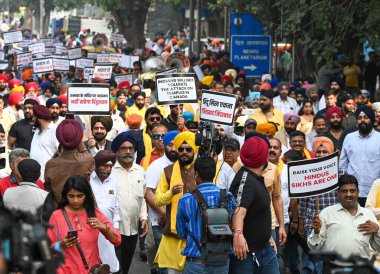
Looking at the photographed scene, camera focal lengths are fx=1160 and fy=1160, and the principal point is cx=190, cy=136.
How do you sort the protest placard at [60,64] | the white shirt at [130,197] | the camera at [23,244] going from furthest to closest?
the protest placard at [60,64]
the white shirt at [130,197]
the camera at [23,244]

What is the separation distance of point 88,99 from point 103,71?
9.10 meters

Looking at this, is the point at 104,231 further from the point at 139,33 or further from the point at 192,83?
the point at 139,33

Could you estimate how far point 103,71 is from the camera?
77.4 feet

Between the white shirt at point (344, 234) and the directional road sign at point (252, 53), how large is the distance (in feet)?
66.1

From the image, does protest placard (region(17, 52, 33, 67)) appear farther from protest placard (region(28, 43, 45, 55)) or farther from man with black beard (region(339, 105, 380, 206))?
man with black beard (region(339, 105, 380, 206))

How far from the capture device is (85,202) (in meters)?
7.89

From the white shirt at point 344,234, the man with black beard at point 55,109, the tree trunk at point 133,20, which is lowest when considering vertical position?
the white shirt at point 344,234

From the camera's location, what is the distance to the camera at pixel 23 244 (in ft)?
13.4

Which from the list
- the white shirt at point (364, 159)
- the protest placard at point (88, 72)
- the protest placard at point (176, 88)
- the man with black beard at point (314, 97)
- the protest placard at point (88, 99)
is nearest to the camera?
the white shirt at point (364, 159)

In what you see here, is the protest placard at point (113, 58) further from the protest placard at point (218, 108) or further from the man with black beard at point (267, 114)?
the protest placard at point (218, 108)

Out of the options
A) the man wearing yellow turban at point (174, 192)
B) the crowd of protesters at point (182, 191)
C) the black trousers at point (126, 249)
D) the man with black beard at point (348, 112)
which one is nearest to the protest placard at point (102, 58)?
the crowd of protesters at point (182, 191)

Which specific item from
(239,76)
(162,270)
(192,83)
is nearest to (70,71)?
(239,76)

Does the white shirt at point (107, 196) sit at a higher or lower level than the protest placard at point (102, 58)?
lower

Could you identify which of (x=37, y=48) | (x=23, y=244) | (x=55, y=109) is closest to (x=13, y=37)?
(x=37, y=48)
